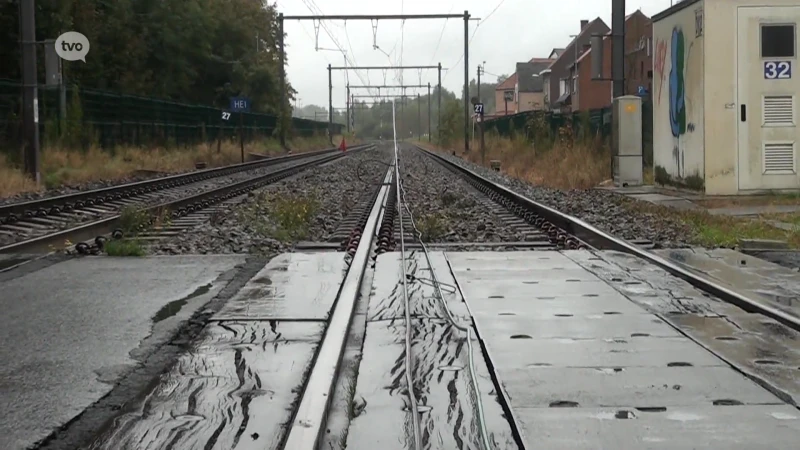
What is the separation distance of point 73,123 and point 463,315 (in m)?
26.5

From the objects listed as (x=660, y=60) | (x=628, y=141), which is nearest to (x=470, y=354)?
(x=660, y=60)

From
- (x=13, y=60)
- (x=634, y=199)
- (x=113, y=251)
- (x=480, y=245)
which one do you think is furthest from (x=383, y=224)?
(x=13, y=60)

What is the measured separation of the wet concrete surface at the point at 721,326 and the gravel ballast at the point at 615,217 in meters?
2.52

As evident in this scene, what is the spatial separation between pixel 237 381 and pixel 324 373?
483mm

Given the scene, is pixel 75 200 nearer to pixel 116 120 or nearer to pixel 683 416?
pixel 683 416

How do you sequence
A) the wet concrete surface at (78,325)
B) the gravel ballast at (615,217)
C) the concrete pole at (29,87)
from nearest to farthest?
1. the wet concrete surface at (78,325)
2. the gravel ballast at (615,217)
3. the concrete pole at (29,87)

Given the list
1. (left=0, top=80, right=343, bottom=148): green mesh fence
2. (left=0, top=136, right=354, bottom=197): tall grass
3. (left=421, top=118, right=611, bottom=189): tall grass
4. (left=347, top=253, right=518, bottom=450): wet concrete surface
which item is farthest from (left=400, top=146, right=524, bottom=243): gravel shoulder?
(left=0, top=80, right=343, bottom=148): green mesh fence

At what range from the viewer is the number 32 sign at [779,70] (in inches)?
648

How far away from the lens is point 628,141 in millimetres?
20734

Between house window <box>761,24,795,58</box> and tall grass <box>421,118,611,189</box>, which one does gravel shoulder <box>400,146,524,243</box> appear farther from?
house window <box>761,24,795,58</box>

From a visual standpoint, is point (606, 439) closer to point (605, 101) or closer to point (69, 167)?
point (69, 167)

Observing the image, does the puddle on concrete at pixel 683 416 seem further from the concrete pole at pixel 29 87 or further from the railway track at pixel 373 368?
the concrete pole at pixel 29 87

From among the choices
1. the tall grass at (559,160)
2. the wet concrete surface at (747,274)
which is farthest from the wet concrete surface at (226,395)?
the tall grass at (559,160)

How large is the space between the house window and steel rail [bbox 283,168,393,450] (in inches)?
421
